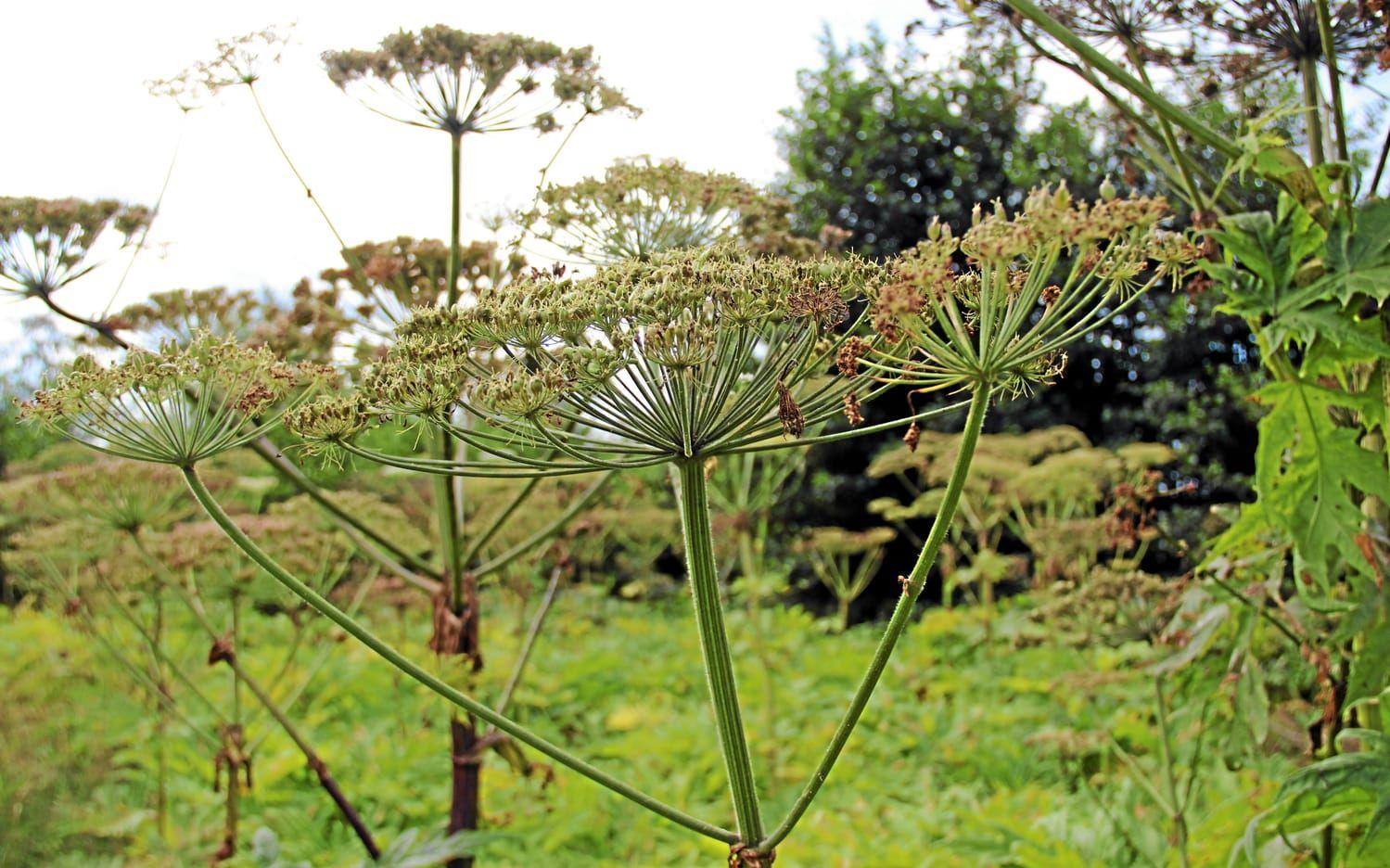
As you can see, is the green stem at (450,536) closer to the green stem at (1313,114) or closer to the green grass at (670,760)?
the green grass at (670,760)

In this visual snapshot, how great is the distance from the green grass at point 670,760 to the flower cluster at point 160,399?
2.37m

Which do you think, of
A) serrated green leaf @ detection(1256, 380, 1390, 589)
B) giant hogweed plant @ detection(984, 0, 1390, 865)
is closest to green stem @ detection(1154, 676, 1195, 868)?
giant hogweed plant @ detection(984, 0, 1390, 865)

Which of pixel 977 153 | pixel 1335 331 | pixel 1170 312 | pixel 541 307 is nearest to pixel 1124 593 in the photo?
pixel 1335 331

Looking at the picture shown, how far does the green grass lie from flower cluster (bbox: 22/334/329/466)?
7.77 feet

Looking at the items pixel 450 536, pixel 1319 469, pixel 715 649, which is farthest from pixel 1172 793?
pixel 715 649

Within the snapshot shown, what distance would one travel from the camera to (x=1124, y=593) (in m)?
4.62

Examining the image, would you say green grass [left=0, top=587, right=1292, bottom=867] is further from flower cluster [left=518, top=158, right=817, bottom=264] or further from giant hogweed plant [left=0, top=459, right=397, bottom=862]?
flower cluster [left=518, top=158, right=817, bottom=264]

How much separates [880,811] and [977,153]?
1079cm

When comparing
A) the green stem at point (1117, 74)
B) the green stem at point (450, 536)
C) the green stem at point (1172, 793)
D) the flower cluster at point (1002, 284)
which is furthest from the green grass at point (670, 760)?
the flower cluster at point (1002, 284)

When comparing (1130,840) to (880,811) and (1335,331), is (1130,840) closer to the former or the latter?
(880,811)

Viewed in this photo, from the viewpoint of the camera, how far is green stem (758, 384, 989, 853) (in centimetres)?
141

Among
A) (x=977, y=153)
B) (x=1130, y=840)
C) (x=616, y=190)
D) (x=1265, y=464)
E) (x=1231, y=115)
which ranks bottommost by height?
(x=1130, y=840)

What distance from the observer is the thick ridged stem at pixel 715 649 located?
1669 millimetres

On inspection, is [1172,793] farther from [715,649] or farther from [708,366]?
[708,366]
